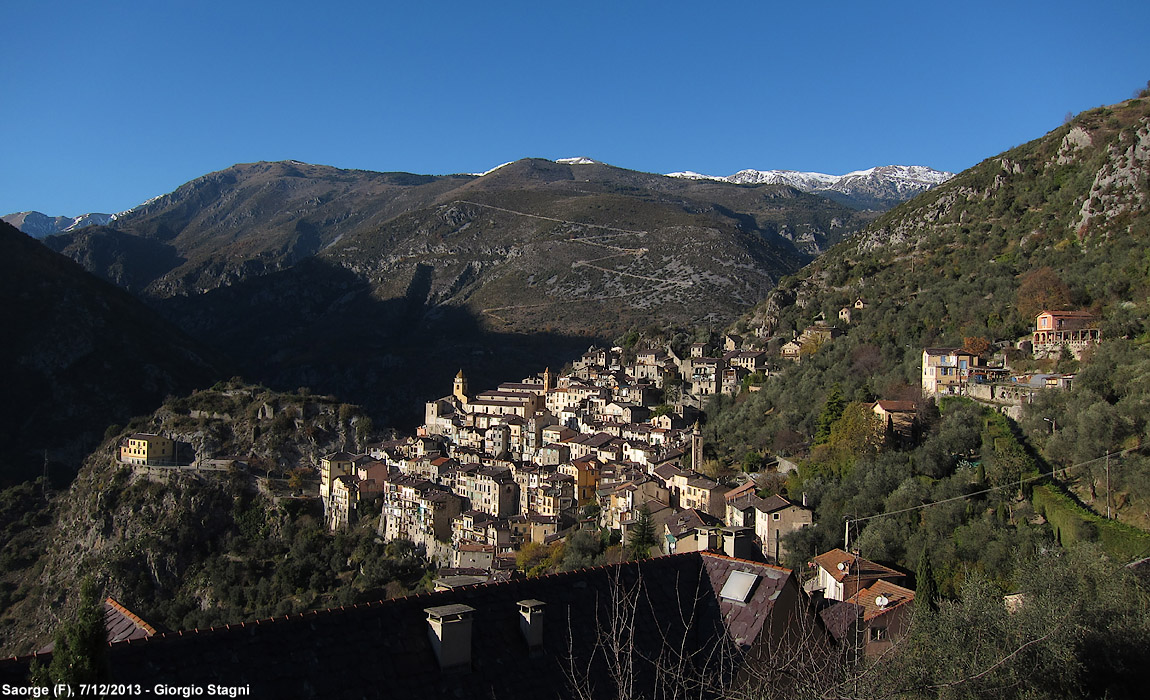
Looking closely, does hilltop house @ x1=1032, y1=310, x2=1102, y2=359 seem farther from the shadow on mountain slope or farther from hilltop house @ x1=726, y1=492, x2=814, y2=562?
the shadow on mountain slope

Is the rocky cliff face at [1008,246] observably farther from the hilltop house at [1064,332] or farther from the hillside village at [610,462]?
the hillside village at [610,462]

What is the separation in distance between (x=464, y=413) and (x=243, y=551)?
18.6 m

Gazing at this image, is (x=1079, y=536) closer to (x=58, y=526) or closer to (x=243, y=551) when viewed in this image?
(x=243, y=551)

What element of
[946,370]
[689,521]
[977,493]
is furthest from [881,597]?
[946,370]

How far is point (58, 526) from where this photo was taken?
5372 cm

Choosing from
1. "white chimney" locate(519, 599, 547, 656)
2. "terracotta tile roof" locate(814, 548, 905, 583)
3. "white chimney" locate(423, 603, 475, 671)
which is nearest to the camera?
"white chimney" locate(423, 603, 475, 671)

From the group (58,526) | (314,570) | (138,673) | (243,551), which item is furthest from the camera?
A: (58,526)

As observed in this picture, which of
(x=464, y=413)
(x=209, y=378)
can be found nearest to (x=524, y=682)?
(x=464, y=413)

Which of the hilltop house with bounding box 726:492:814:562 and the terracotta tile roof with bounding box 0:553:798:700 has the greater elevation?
the terracotta tile roof with bounding box 0:553:798:700

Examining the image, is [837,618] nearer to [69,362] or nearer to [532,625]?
[532,625]

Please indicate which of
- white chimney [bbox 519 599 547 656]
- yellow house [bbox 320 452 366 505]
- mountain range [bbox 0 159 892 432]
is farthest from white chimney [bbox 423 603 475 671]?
mountain range [bbox 0 159 892 432]

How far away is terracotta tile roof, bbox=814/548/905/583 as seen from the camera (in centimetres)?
1830

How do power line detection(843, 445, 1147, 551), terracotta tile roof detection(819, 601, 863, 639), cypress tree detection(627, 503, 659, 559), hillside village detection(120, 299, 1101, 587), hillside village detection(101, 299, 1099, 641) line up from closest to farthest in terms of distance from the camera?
terracotta tile roof detection(819, 601, 863, 639) → power line detection(843, 445, 1147, 551) → hillside village detection(101, 299, 1099, 641) → cypress tree detection(627, 503, 659, 559) → hillside village detection(120, 299, 1101, 587)

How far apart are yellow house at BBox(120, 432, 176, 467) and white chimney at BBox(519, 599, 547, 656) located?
184ft
